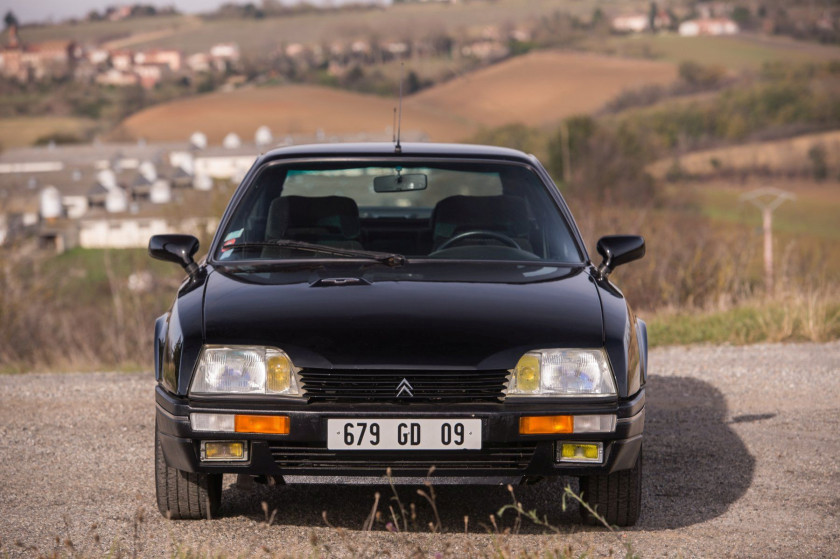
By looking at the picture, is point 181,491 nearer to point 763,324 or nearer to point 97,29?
point 763,324

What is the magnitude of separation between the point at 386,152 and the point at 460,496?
1.73 metres

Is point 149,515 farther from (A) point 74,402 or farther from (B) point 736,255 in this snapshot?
(B) point 736,255

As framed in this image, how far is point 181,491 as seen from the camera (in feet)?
15.2

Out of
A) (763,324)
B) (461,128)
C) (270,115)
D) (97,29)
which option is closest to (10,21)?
(97,29)

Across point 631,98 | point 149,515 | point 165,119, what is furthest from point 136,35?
point 149,515

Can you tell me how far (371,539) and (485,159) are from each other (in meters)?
2.11

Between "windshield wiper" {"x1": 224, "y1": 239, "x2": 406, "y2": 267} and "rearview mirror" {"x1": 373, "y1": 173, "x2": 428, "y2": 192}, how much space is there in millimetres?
516

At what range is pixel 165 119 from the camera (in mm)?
110250

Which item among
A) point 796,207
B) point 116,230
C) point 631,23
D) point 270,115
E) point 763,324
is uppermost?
point 763,324

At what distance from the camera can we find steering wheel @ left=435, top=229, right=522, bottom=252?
5.39 m

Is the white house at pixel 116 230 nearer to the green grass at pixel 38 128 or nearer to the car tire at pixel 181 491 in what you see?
the green grass at pixel 38 128

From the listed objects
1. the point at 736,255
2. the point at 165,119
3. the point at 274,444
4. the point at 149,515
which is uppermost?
the point at 274,444

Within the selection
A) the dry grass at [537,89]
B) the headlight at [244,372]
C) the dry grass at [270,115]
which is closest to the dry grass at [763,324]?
the headlight at [244,372]

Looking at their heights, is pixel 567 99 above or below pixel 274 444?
below
